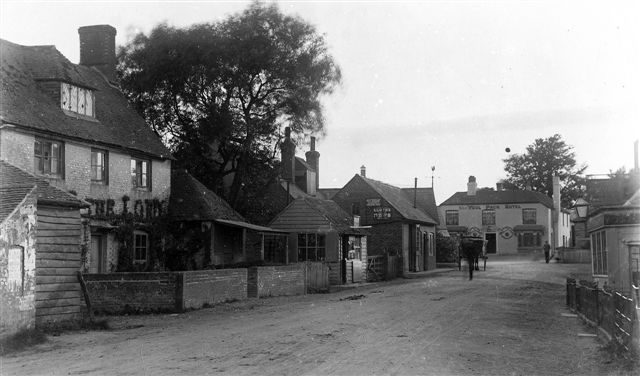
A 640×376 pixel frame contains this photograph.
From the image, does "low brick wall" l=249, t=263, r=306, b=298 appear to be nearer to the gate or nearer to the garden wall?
the gate

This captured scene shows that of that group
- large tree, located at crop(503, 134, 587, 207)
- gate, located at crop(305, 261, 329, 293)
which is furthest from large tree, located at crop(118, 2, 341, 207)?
large tree, located at crop(503, 134, 587, 207)

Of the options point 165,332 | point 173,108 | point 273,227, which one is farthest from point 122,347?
point 173,108

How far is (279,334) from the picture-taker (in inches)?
542

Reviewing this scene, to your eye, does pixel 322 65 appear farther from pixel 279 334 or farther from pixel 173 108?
pixel 279 334

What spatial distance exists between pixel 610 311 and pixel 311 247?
2198 cm

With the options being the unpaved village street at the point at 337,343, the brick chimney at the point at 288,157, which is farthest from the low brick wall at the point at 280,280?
the brick chimney at the point at 288,157

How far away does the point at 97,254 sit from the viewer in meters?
25.2

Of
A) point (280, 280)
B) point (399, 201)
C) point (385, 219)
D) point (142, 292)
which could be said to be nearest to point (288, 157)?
point (385, 219)

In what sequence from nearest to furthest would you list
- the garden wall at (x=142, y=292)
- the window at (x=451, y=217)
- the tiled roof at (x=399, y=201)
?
the garden wall at (x=142, y=292)
the tiled roof at (x=399, y=201)
the window at (x=451, y=217)

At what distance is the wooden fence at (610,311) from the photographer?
421 inches

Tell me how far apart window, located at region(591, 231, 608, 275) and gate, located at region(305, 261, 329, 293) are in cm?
1078

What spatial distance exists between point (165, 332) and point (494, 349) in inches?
272

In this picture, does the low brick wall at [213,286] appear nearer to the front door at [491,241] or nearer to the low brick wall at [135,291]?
the low brick wall at [135,291]

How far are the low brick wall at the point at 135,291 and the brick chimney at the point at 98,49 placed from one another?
47.0ft
